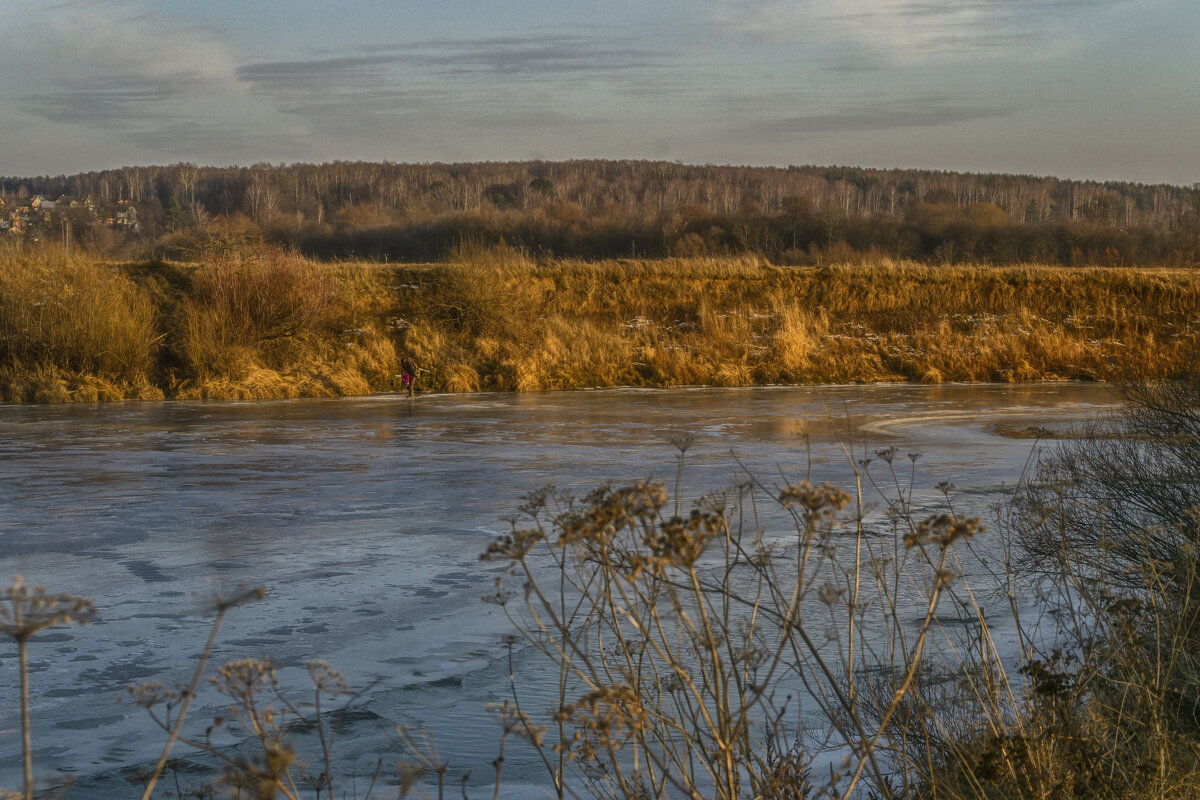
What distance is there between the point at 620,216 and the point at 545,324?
47.4 metres

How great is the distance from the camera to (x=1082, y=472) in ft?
26.0

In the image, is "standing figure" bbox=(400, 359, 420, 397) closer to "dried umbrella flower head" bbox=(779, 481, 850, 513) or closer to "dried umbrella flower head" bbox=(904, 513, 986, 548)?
"dried umbrella flower head" bbox=(904, 513, 986, 548)

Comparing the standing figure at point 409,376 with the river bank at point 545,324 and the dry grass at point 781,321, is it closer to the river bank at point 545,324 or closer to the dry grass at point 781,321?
the river bank at point 545,324

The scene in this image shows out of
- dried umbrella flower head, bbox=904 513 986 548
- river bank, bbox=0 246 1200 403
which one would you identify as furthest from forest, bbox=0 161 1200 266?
dried umbrella flower head, bbox=904 513 986 548

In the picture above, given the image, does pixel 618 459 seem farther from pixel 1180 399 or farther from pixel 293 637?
pixel 293 637

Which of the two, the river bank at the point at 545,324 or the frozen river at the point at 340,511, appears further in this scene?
the river bank at the point at 545,324

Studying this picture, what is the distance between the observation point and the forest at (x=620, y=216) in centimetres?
5650

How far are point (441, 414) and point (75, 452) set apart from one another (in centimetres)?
659

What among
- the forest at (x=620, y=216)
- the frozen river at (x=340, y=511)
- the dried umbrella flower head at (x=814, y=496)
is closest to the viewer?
the dried umbrella flower head at (x=814, y=496)

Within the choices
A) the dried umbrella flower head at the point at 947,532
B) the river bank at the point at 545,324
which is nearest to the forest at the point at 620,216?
the river bank at the point at 545,324

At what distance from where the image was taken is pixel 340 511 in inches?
408

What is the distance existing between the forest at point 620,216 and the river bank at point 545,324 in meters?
2.54

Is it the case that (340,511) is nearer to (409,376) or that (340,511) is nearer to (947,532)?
(947,532)

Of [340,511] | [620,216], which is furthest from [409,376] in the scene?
[620,216]
